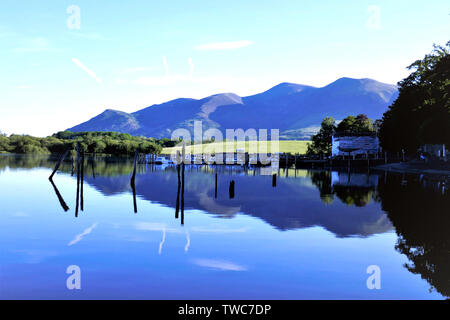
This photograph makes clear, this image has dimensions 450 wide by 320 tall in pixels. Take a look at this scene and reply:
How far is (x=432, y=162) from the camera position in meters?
80.6

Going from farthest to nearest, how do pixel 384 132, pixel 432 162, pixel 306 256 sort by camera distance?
1. pixel 384 132
2. pixel 432 162
3. pixel 306 256

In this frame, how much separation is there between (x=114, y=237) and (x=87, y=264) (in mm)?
6056

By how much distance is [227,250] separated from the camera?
22188 millimetres

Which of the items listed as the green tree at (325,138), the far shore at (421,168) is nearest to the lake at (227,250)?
the far shore at (421,168)

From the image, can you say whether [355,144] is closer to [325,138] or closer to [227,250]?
[325,138]

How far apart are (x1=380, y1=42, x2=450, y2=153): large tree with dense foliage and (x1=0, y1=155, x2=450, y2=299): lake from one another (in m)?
27.2

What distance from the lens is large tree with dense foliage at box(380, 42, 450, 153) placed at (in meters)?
63.9

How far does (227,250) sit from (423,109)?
2570 inches

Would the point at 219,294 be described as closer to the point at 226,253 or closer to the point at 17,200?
the point at 226,253

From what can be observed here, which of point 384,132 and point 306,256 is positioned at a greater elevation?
point 384,132

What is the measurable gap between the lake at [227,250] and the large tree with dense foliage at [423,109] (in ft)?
89.4

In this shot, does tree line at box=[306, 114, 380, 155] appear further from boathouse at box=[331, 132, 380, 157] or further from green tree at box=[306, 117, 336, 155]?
boathouse at box=[331, 132, 380, 157]
